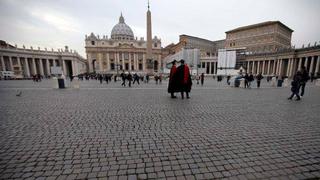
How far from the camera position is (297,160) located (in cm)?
269

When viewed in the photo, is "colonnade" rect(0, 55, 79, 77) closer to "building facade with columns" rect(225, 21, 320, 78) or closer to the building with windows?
"building facade with columns" rect(225, 21, 320, 78)

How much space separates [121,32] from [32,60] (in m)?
52.2

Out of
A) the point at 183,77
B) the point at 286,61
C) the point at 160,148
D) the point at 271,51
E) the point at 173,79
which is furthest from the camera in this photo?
the point at 271,51

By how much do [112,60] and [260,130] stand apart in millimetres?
92493

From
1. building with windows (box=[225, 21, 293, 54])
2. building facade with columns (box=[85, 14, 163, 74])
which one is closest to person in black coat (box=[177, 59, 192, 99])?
building with windows (box=[225, 21, 293, 54])

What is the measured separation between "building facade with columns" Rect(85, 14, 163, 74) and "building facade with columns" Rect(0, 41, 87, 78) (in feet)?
47.4

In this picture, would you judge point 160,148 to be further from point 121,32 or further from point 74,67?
point 121,32

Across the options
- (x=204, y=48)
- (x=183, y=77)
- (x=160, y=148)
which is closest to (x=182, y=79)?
(x=183, y=77)

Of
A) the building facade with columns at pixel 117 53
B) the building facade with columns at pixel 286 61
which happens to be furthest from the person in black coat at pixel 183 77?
the building facade with columns at pixel 117 53

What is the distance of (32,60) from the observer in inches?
2308

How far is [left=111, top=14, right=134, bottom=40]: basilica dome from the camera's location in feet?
316

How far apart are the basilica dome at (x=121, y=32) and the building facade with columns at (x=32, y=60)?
3215 cm

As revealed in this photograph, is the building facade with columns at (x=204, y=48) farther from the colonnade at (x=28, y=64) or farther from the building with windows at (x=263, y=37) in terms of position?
the colonnade at (x=28, y=64)

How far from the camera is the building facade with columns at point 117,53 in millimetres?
86125
